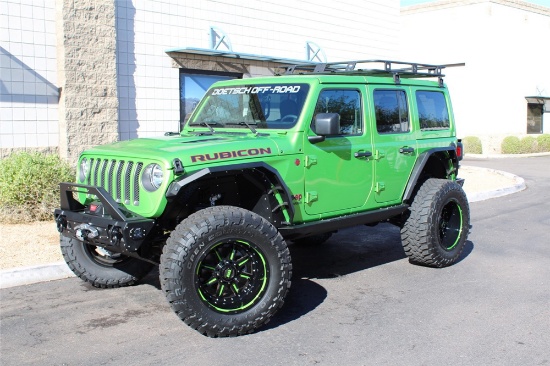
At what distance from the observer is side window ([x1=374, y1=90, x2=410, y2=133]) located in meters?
6.39

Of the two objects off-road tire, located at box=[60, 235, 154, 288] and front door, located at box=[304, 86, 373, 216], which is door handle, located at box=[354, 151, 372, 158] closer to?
front door, located at box=[304, 86, 373, 216]

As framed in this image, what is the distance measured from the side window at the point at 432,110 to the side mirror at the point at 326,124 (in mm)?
1907

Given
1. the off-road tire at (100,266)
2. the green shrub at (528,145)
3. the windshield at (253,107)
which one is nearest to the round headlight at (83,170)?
the off-road tire at (100,266)

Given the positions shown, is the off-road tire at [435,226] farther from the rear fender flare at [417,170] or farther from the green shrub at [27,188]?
the green shrub at [27,188]

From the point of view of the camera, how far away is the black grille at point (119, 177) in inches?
194

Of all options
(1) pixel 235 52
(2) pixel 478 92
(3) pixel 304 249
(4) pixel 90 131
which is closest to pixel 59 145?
(4) pixel 90 131

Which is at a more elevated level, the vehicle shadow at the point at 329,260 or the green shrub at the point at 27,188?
the green shrub at the point at 27,188

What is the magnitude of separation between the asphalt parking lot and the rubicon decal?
1411 mm

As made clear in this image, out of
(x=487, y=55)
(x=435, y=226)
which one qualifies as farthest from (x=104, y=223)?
(x=487, y=55)

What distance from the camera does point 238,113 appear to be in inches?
241

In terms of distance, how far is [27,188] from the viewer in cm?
862

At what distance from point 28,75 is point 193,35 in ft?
11.8

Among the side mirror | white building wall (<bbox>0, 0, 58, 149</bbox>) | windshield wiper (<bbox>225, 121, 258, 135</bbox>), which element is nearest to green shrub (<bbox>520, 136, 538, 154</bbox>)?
white building wall (<bbox>0, 0, 58, 149</bbox>)

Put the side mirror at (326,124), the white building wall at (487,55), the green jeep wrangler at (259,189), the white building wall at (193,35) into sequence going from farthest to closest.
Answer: the white building wall at (487,55) → the white building wall at (193,35) → the side mirror at (326,124) → the green jeep wrangler at (259,189)
